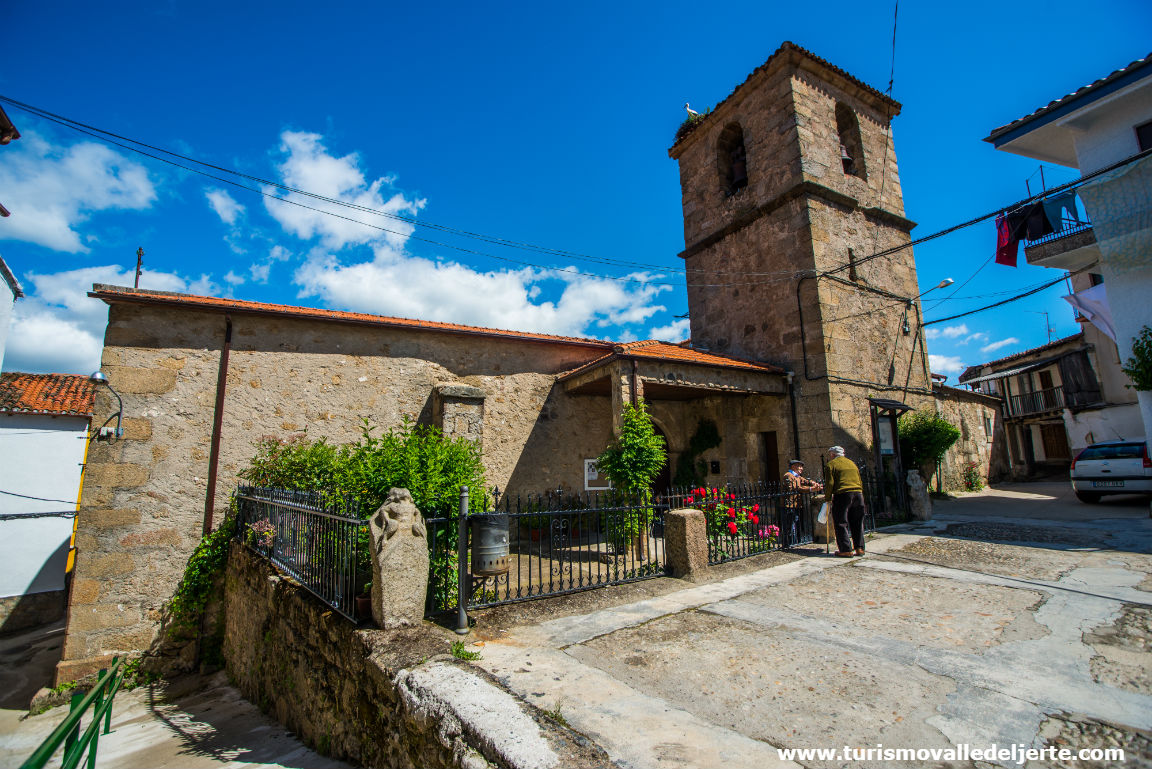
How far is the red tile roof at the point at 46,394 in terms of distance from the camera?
1085 cm

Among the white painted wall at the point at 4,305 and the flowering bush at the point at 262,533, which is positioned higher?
the white painted wall at the point at 4,305

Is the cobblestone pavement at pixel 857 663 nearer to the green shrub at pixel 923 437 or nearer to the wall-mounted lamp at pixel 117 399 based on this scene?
the green shrub at pixel 923 437

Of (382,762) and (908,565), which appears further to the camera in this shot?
(908,565)

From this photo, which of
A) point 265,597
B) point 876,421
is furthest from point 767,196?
point 265,597

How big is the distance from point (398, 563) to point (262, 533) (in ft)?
12.0

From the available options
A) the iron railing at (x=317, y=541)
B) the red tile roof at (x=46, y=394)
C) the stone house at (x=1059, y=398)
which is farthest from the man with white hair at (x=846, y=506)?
the stone house at (x=1059, y=398)

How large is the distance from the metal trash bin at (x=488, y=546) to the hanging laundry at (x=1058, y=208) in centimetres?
1188

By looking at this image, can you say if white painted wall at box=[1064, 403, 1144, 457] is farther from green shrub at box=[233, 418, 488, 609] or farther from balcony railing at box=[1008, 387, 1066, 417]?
green shrub at box=[233, 418, 488, 609]

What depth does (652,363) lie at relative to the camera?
8656mm

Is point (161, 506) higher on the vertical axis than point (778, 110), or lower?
lower

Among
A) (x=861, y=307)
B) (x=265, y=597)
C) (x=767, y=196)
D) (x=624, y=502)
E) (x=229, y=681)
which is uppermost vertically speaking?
(x=767, y=196)

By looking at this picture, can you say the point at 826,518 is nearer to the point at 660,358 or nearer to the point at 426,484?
the point at 660,358

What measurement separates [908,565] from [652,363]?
183 inches

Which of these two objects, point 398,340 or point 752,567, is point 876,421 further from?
point 398,340
